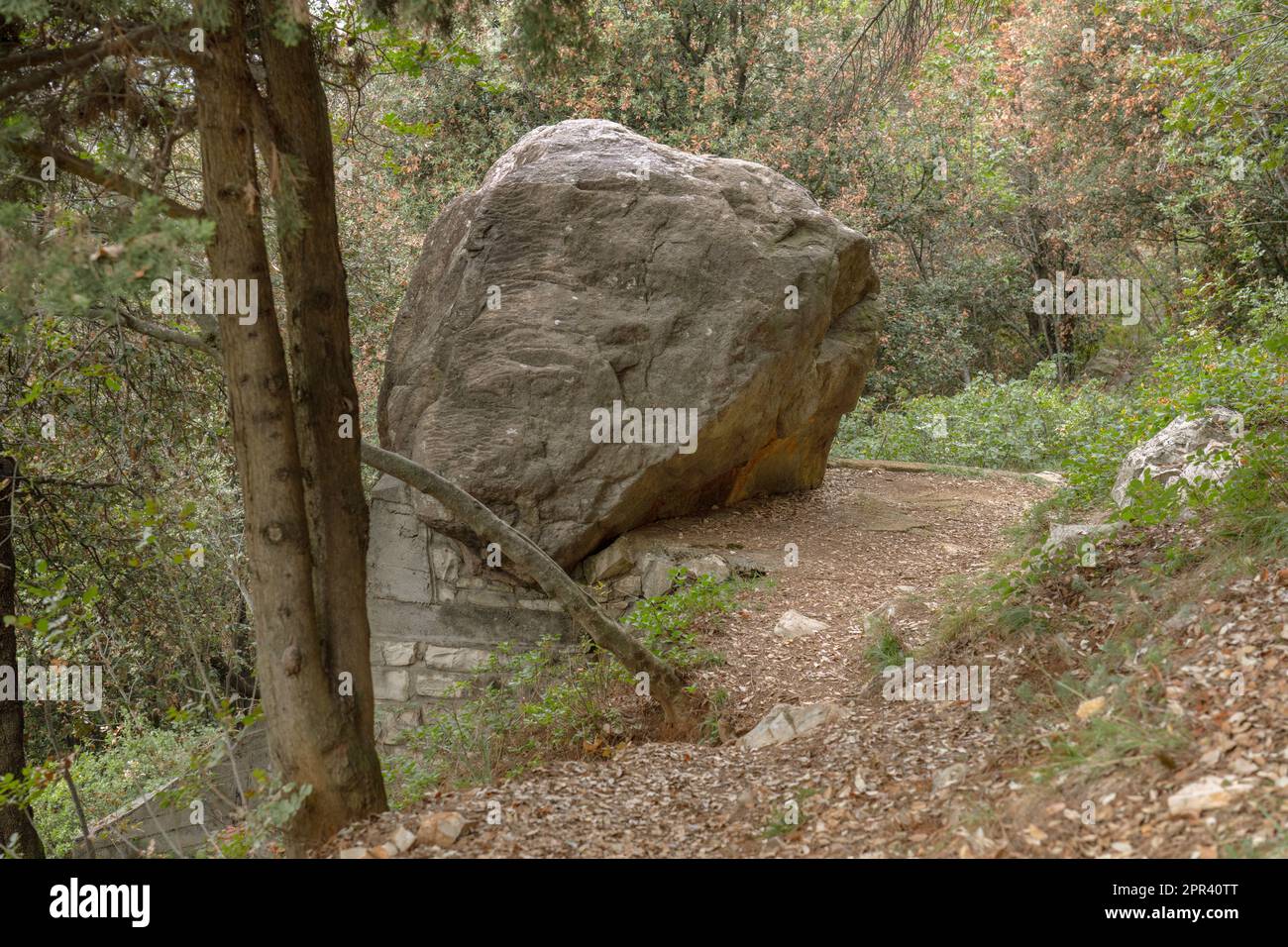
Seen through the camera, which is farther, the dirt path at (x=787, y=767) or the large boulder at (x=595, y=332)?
the large boulder at (x=595, y=332)

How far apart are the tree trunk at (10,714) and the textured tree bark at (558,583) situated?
2.61 metres

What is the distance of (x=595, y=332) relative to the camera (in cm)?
728

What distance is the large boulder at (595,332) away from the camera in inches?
282

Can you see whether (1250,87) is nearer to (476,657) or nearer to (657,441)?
(657,441)

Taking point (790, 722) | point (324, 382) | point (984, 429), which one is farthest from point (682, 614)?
point (984, 429)

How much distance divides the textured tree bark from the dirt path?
0.27 m

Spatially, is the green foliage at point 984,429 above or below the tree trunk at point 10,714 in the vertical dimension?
above

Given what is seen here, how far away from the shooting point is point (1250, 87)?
7156 mm

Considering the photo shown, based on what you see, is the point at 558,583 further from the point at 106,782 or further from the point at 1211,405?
the point at 106,782

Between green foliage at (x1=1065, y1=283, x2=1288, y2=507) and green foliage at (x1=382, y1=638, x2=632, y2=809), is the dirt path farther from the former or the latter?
green foliage at (x1=1065, y1=283, x2=1288, y2=507)

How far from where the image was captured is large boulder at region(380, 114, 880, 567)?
7172 mm

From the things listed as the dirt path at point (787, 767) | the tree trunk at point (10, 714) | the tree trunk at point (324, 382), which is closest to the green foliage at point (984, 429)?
the dirt path at point (787, 767)

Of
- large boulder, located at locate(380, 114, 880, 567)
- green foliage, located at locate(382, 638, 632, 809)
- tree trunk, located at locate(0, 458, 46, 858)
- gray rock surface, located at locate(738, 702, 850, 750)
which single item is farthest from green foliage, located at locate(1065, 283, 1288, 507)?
tree trunk, located at locate(0, 458, 46, 858)

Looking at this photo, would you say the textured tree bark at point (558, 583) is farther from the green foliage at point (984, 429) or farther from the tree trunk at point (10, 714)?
the green foliage at point (984, 429)
